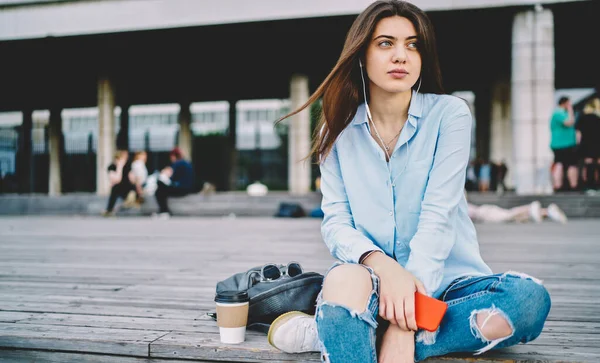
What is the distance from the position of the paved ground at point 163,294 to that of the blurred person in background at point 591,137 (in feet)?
19.0

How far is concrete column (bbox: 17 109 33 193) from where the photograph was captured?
2603cm

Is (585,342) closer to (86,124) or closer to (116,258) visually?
(116,258)

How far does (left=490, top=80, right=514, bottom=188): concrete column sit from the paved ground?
1862 centimetres

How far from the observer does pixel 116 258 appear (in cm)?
545

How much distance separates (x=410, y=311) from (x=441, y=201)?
0.51m

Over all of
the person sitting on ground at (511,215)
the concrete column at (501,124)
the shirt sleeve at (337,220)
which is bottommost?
the person sitting on ground at (511,215)

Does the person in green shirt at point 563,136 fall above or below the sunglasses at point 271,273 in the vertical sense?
above

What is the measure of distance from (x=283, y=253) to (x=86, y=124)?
2572 centimetres

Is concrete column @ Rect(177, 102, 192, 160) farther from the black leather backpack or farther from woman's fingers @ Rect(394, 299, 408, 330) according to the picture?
woman's fingers @ Rect(394, 299, 408, 330)

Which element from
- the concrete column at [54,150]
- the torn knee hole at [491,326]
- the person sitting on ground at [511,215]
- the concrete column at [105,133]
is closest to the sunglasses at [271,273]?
the torn knee hole at [491,326]

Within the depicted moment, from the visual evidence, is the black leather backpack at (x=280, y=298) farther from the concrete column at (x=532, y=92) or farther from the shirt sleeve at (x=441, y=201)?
the concrete column at (x=532, y=92)

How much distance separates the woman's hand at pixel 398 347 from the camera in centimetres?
200

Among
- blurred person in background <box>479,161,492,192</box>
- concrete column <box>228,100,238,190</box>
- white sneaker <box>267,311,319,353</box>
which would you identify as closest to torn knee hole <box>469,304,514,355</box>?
white sneaker <box>267,311,319,353</box>

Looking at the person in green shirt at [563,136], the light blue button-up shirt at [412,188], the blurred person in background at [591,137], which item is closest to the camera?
the light blue button-up shirt at [412,188]
